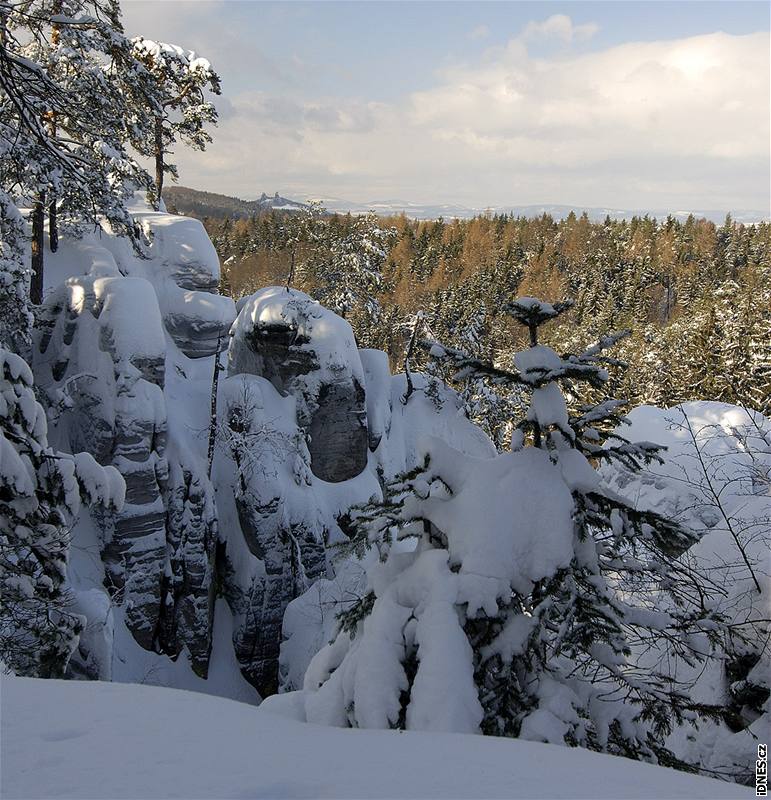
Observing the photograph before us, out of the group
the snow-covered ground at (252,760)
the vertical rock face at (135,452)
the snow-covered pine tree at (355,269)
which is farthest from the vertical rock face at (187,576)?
the snow-covered pine tree at (355,269)

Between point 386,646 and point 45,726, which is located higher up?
point 45,726

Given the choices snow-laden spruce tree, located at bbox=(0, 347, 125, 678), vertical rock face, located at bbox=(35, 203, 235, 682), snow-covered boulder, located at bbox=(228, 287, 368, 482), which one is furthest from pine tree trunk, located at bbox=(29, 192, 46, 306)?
snow-laden spruce tree, located at bbox=(0, 347, 125, 678)

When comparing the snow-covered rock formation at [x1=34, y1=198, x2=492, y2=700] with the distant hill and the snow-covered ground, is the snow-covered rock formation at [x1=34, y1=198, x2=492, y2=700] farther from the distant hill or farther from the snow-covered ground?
the distant hill

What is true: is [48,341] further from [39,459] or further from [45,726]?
[45,726]

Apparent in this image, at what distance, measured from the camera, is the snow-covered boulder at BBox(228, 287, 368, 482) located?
17.5 meters

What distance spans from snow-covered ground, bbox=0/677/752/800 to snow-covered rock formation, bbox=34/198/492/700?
7.74 meters

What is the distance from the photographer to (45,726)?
2697mm

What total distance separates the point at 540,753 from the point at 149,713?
215 cm

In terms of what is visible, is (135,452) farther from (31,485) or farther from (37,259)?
(31,485)

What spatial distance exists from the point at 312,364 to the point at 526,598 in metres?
14.0

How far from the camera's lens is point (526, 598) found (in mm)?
4223

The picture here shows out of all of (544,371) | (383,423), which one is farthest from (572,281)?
(544,371)

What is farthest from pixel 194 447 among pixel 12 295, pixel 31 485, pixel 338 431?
pixel 31 485

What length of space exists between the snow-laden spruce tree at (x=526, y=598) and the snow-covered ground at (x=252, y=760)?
73 centimetres
